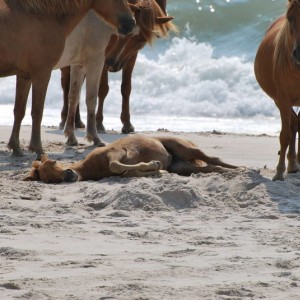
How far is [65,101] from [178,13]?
14.5 meters

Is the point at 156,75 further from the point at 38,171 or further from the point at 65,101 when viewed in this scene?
the point at 38,171

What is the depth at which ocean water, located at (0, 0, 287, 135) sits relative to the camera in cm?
1747

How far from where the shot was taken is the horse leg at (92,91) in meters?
11.7

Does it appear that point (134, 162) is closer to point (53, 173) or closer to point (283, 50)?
point (53, 173)

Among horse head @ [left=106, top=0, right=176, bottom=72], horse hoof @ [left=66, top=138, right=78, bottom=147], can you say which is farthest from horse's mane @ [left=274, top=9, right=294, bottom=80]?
horse hoof @ [left=66, top=138, right=78, bottom=147]

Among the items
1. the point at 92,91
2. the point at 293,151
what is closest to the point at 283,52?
the point at 293,151

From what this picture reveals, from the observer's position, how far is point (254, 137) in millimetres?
13289

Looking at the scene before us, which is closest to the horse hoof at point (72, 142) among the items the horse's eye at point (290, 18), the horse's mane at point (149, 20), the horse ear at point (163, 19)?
the horse's mane at point (149, 20)

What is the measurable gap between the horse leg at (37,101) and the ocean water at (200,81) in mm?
3573

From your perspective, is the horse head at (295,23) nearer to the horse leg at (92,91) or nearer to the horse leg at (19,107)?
the horse leg at (19,107)

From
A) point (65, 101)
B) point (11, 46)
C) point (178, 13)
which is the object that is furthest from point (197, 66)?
point (11, 46)

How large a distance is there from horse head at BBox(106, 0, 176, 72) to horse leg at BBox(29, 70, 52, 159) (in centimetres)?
197

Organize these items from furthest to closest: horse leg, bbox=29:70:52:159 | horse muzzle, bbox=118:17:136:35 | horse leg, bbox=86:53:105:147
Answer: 1. horse leg, bbox=86:53:105:147
2. horse muzzle, bbox=118:17:136:35
3. horse leg, bbox=29:70:52:159

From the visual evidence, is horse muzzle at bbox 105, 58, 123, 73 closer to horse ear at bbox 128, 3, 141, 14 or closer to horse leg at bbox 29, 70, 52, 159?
horse ear at bbox 128, 3, 141, 14
